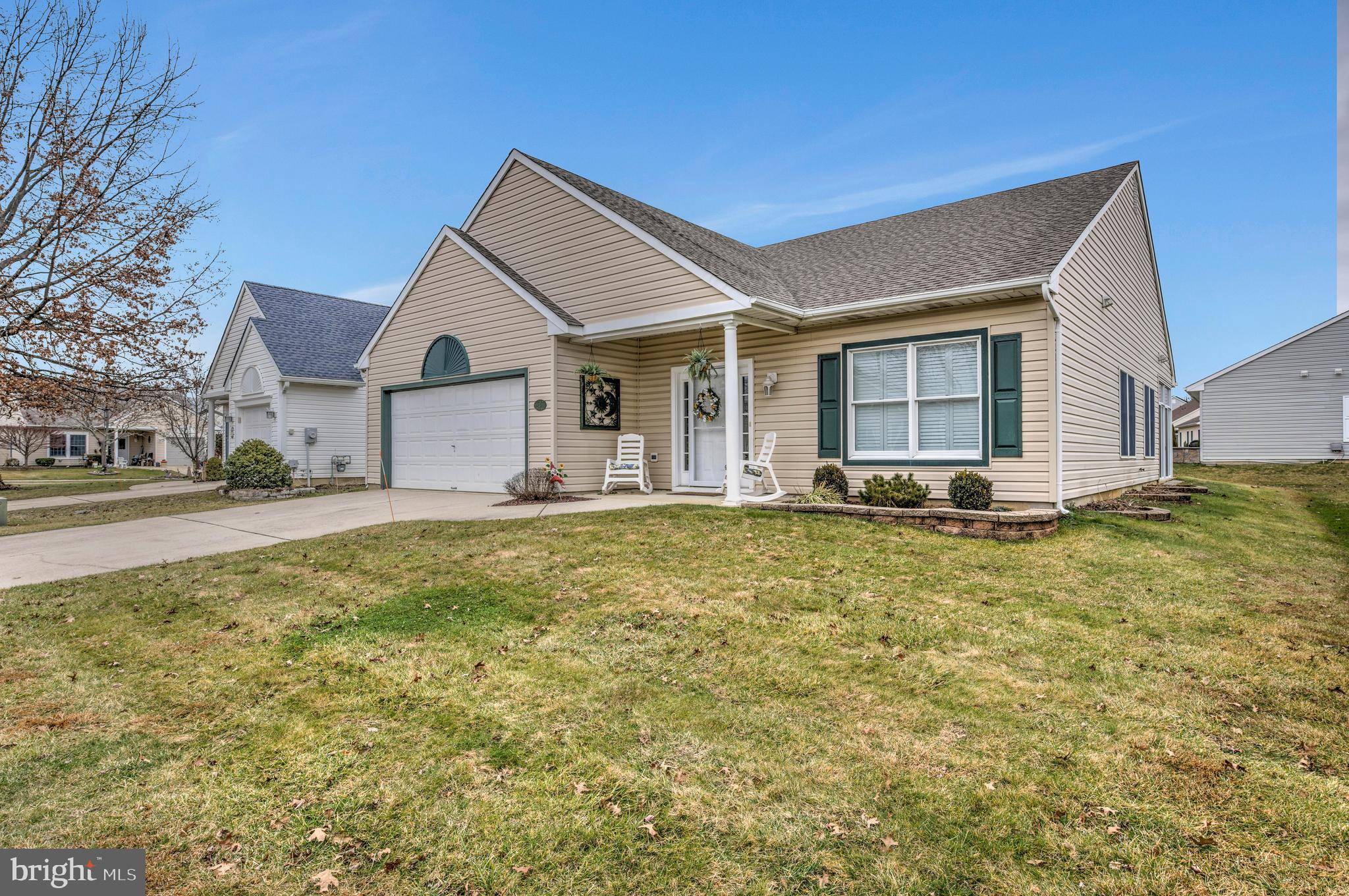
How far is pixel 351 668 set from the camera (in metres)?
4.47

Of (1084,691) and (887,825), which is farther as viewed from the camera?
(1084,691)

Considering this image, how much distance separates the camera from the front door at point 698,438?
1241 cm

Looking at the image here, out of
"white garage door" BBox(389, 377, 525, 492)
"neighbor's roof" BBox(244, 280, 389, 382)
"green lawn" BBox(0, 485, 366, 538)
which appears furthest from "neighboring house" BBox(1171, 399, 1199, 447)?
"green lawn" BBox(0, 485, 366, 538)

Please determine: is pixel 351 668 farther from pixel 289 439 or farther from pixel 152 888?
pixel 289 439

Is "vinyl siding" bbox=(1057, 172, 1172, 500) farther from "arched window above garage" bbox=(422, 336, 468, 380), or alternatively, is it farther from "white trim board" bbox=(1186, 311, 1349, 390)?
"white trim board" bbox=(1186, 311, 1349, 390)

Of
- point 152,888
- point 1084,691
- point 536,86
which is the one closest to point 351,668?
point 152,888

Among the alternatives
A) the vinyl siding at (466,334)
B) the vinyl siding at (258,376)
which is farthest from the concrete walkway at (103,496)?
the vinyl siding at (466,334)

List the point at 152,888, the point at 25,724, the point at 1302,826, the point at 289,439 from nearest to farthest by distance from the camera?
1. the point at 152,888
2. the point at 1302,826
3. the point at 25,724
4. the point at 289,439

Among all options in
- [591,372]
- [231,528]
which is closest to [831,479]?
[591,372]

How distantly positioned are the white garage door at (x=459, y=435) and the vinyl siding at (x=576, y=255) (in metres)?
2.22

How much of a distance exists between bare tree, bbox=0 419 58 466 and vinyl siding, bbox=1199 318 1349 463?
6190 centimetres

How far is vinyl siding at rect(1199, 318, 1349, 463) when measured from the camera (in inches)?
999

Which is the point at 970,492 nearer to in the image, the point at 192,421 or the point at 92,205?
the point at 92,205

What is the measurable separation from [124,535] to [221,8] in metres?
10.3
